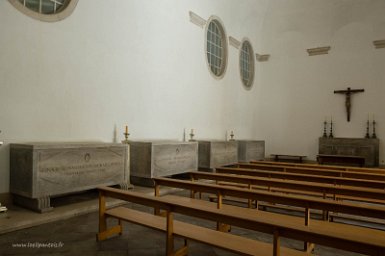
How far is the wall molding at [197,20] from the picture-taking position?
28.8ft

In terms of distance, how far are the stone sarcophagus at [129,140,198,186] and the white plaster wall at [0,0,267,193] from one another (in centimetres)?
68

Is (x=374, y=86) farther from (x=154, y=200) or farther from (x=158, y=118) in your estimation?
(x=154, y=200)

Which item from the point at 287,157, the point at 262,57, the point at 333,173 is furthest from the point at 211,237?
the point at 262,57

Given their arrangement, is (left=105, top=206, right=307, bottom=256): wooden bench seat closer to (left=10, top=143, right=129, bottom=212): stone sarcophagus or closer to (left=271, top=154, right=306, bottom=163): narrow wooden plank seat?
(left=10, top=143, right=129, bottom=212): stone sarcophagus

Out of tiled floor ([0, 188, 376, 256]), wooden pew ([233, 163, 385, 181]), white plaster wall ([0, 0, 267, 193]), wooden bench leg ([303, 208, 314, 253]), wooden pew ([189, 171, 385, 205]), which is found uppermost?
white plaster wall ([0, 0, 267, 193])

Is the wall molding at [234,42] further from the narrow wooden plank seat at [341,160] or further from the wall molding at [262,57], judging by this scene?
the narrow wooden plank seat at [341,160]

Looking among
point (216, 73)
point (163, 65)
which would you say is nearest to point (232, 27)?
point (216, 73)

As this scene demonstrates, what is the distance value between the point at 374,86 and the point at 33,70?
34.8 ft

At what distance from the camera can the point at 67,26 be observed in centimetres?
545

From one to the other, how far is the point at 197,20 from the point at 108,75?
394 cm

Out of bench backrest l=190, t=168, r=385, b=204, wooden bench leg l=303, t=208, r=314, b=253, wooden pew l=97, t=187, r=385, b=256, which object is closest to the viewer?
wooden pew l=97, t=187, r=385, b=256

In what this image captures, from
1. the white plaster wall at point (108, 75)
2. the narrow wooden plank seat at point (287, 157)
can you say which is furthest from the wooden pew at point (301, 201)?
the narrow wooden plank seat at point (287, 157)

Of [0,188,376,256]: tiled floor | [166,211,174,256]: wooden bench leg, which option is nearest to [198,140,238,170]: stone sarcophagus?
[0,188,376,256]: tiled floor

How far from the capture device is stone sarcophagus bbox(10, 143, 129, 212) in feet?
13.4
